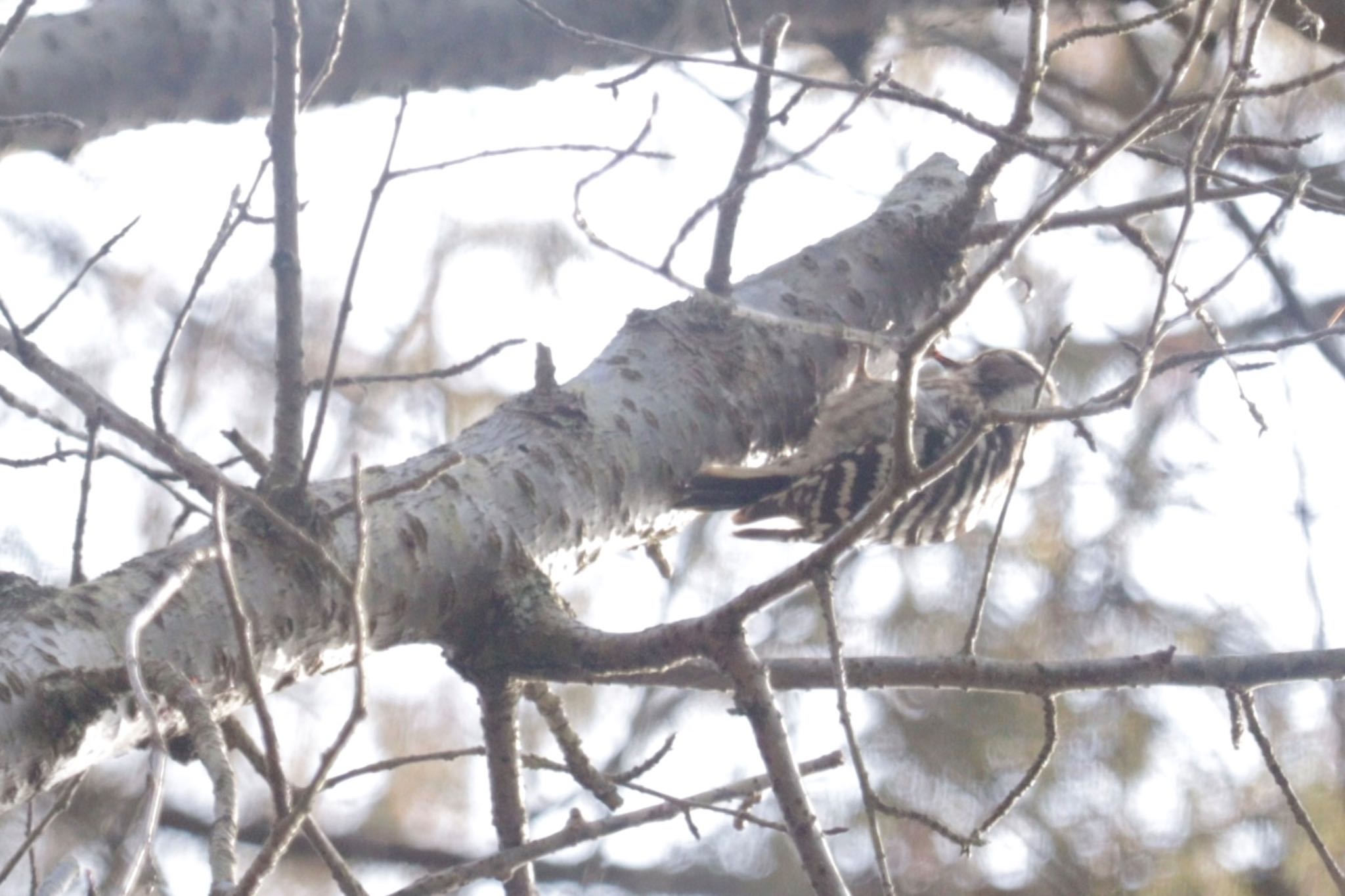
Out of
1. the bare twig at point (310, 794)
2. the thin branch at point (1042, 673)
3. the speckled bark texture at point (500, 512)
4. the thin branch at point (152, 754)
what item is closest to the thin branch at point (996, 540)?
the thin branch at point (1042, 673)

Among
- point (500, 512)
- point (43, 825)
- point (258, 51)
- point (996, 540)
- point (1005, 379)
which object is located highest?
point (258, 51)

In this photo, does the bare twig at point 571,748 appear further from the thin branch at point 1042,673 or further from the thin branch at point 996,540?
the thin branch at point 996,540

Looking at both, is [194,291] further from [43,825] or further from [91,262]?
[43,825]

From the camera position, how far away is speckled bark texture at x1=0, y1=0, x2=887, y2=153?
232 cm

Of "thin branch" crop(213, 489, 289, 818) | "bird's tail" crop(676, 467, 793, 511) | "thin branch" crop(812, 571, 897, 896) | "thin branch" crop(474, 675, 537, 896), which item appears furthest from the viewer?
"bird's tail" crop(676, 467, 793, 511)

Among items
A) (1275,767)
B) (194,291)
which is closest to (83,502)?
(194,291)

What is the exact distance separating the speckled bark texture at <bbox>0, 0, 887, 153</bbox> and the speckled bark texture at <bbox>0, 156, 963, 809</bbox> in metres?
0.55

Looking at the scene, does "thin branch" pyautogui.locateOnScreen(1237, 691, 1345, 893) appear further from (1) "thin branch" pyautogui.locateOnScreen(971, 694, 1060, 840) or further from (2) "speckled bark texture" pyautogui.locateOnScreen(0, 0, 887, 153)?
(2) "speckled bark texture" pyautogui.locateOnScreen(0, 0, 887, 153)

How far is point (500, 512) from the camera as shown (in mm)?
1810

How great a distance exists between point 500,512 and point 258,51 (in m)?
1.16

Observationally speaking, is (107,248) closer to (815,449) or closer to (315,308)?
(815,449)

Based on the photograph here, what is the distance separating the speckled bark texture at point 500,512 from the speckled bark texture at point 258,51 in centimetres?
55

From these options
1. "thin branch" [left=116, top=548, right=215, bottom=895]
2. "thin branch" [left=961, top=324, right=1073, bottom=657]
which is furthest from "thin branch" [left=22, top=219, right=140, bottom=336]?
"thin branch" [left=961, top=324, right=1073, bottom=657]

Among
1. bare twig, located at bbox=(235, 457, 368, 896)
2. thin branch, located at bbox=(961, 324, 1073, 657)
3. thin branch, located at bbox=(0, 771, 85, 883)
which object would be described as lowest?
bare twig, located at bbox=(235, 457, 368, 896)
